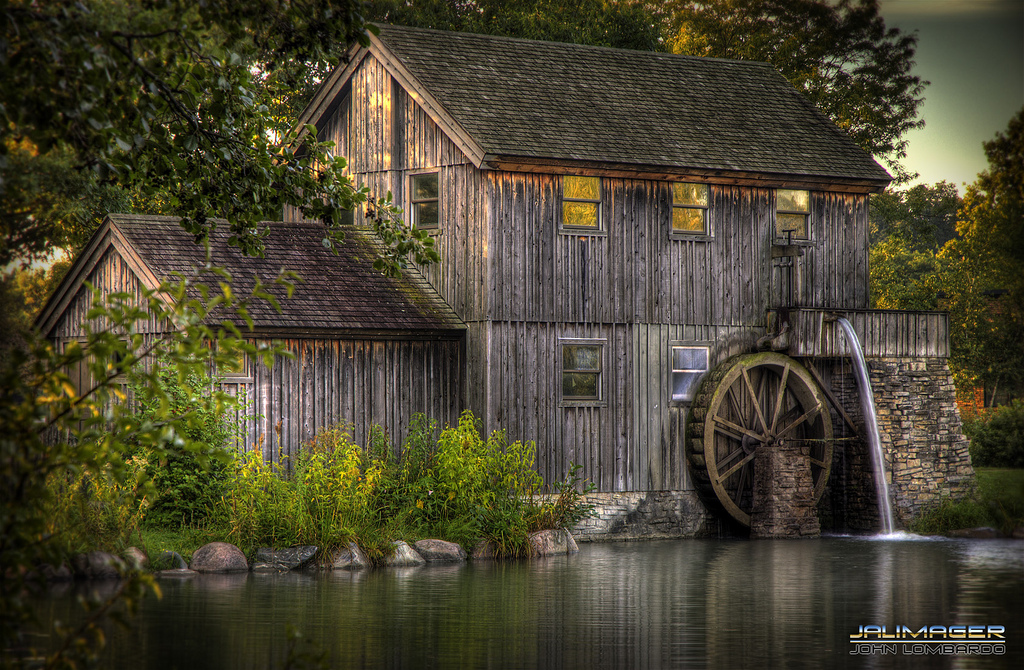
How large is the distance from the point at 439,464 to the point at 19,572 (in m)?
13.3

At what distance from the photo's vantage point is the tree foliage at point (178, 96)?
21.2 feet

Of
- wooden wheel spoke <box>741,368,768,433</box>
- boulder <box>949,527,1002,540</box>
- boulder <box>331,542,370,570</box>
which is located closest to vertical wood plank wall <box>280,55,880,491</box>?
wooden wheel spoke <box>741,368,768,433</box>

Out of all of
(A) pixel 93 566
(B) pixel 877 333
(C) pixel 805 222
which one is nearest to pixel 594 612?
(A) pixel 93 566

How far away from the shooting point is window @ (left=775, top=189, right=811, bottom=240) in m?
23.2

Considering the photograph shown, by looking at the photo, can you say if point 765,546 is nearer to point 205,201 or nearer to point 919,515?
point 919,515

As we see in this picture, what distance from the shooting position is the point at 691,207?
2225cm

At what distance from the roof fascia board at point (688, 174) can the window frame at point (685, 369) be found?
2735 millimetres

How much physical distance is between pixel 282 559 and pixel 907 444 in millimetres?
11555

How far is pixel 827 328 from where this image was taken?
74.8 ft

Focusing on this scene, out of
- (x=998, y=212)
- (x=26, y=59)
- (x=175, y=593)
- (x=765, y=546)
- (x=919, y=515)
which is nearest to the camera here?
(x=26, y=59)

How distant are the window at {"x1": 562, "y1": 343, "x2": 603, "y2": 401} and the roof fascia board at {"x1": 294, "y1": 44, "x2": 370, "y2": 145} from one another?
242 inches

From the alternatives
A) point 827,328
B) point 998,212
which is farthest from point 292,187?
point 998,212

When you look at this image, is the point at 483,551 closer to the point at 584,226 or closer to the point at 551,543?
the point at 551,543

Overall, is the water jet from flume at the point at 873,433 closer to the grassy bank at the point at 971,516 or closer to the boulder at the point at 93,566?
the grassy bank at the point at 971,516
